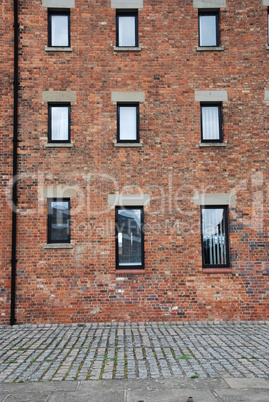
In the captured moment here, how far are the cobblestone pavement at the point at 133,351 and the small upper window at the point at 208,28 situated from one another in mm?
8845

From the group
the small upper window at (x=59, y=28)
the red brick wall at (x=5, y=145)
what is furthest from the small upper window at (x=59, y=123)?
the small upper window at (x=59, y=28)

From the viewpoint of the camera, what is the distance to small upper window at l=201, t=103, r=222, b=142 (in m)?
12.8

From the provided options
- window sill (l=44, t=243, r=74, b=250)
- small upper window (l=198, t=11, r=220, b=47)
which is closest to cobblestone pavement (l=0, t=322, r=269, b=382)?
window sill (l=44, t=243, r=74, b=250)

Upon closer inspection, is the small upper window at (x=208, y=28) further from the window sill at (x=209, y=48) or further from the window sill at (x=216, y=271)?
the window sill at (x=216, y=271)

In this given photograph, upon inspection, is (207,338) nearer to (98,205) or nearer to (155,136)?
(98,205)

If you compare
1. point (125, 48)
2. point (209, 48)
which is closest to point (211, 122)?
point (209, 48)

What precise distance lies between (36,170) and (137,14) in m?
5.98

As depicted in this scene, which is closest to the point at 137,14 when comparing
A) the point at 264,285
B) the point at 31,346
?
the point at 264,285

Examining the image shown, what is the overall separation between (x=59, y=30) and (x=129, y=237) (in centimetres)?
695

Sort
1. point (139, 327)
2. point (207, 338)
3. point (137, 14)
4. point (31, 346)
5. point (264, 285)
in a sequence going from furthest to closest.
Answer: point (137, 14) < point (264, 285) < point (139, 327) < point (207, 338) < point (31, 346)

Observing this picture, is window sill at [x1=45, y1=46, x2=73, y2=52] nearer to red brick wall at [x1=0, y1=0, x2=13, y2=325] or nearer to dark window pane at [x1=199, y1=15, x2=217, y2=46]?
red brick wall at [x1=0, y1=0, x2=13, y2=325]

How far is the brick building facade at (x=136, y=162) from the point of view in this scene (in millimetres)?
12000

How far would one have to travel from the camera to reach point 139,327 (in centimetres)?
1118

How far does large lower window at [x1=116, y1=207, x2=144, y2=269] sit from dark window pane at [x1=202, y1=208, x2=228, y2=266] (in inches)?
76.5
